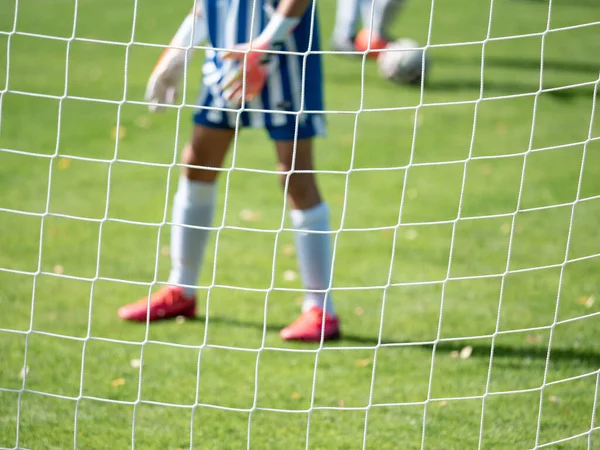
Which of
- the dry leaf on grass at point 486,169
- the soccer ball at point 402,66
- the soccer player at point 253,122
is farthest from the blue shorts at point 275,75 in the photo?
the soccer ball at point 402,66

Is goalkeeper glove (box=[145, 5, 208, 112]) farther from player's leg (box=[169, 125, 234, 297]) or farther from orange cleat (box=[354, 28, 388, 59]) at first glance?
orange cleat (box=[354, 28, 388, 59])

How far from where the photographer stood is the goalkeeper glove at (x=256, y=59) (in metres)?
2.87

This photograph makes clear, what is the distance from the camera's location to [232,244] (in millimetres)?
4172

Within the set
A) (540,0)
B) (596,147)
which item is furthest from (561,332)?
(540,0)

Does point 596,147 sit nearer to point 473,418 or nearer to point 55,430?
point 473,418

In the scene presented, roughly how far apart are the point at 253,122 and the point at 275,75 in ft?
0.58

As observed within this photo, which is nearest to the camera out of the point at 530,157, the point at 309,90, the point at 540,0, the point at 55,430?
the point at 55,430

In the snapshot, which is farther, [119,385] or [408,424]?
[119,385]

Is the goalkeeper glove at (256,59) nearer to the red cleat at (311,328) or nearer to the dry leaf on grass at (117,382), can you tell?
the red cleat at (311,328)

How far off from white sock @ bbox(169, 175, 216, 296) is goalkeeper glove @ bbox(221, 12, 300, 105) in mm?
473

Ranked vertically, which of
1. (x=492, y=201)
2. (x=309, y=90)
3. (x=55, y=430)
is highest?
(x=309, y=90)

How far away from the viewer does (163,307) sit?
335cm

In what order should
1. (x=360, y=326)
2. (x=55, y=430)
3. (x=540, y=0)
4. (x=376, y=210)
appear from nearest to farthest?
(x=55, y=430) < (x=360, y=326) < (x=376, y=210) < (x=540, y=0)

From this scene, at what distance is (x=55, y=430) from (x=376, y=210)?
2.29 m
